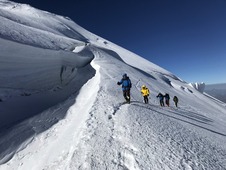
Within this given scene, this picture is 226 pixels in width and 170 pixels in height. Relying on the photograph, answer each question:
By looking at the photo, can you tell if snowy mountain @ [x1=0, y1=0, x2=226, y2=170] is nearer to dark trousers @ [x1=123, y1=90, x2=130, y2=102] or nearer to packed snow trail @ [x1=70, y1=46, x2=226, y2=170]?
packed snow trail @ [x1=70, y1=46, x2=226, y2=170]

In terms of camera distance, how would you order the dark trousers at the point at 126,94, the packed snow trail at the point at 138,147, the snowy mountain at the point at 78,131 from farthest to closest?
1. the dark trousers at the point at 126,94
2. the snowy mountain at the point at 78,131
3. the packed snow trail at the point at 138,147

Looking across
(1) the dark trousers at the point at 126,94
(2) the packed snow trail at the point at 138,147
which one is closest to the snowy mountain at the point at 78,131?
(2) the packed snow trail at the point at 138,147

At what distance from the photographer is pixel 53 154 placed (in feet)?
21.7

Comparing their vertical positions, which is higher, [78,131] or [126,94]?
[126,94]

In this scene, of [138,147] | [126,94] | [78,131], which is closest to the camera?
[138,147]

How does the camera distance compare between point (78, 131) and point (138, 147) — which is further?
point (78, 131)

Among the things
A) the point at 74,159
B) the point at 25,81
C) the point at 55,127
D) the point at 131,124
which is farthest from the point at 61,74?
the point at 74,159

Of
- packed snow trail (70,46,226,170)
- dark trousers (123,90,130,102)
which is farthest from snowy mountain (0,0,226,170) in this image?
dark trousers (123,90,130,102)

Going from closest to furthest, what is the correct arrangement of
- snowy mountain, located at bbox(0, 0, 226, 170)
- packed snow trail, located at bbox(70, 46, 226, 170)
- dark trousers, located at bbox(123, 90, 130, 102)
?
packed snow trail, located at bbox(70, 46, 226, 170) → snowy mountain, located at bbox(0, 0, 226, 170) → dark trousers, located at bbox(123, 90, 130, 102)

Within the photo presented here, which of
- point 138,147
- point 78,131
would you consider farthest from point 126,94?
point 138,147

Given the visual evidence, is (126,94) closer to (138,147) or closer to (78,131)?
(78,131)

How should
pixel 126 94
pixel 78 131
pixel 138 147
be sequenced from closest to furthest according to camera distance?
pixel 138 147 → pixel 78 131 → pixel 126 94

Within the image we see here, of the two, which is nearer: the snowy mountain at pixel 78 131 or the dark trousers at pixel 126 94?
the snowy mountain at pixel 78 131

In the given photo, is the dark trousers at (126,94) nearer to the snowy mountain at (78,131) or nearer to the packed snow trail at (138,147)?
the snowy mountain at (78,131)
